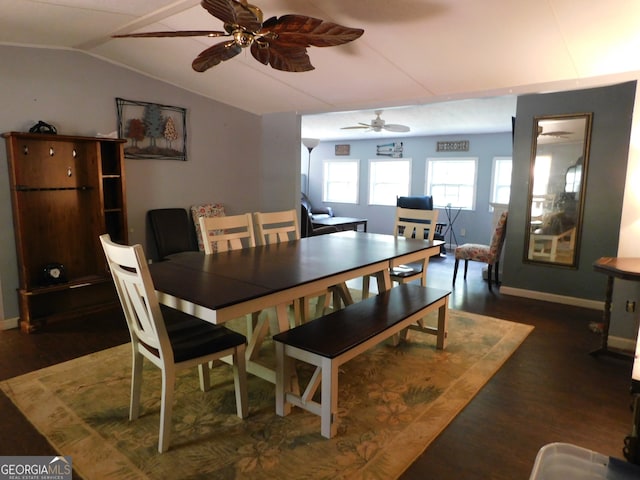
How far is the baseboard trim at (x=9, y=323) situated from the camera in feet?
11.2

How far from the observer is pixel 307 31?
211 cm

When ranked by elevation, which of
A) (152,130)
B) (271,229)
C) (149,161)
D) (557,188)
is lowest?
(271,229)

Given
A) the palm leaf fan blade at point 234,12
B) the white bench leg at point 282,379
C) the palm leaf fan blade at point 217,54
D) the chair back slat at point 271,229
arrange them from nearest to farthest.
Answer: the palm leaf fan blade at point 234,12 < the white bench leg at point 282,379 < the palm leaf fan blade at point 217,54 < the chair back slat at point 271,229

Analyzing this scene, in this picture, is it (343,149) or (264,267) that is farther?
(343,149)

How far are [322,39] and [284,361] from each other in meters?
1.72

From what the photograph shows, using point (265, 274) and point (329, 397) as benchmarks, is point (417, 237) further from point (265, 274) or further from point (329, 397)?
point (329, 397)

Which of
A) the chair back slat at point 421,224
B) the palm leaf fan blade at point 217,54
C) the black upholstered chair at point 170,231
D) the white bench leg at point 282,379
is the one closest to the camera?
the white bench leg at point 282,379

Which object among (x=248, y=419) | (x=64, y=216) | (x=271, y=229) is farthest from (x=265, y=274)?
(x=64, y=216)

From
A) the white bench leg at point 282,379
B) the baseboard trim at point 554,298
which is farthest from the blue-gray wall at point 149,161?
the baseboard trim at point 554,298

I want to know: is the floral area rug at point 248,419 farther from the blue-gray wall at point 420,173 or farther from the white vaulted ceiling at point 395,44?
the blue-gray wall at point 420,173


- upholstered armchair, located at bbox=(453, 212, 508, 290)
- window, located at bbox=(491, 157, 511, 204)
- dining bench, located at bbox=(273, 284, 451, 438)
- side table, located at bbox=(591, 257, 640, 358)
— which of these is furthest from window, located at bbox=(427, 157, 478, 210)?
dining bench, located at bbox=(273, 284, 451, 438)

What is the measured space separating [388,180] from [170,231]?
517cm

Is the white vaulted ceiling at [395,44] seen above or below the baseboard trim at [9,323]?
above

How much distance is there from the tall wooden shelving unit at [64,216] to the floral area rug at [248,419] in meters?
1.04
